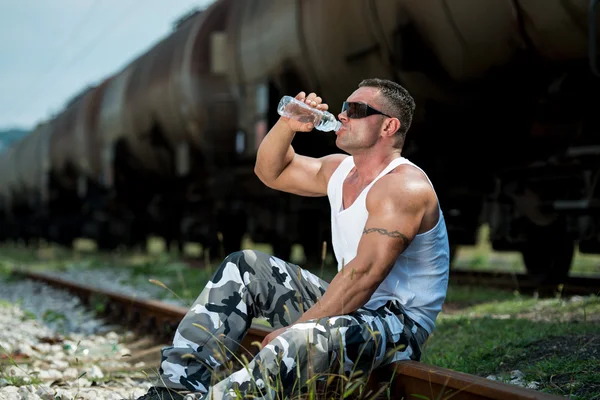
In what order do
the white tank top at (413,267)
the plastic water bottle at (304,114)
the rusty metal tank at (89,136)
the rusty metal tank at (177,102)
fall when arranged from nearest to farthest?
the white tank top at (413,267) → the plastic water bottle at (304,114) → the rusty metal tank at (177,102) → the rusty metal tank at (89,136)

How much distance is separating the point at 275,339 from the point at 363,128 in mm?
885

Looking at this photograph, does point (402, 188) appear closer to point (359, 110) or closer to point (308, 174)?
point (359, 110)

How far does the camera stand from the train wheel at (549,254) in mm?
6484

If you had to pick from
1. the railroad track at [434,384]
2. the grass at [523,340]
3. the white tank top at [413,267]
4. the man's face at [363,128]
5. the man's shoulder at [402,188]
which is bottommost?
the grass at [523,340]

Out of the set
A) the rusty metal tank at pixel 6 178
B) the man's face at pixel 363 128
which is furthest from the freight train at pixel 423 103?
the rusty metal tank at pixel 6 178

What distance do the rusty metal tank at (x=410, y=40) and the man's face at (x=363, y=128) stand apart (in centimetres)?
253

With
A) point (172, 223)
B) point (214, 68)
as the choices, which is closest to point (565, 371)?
point (214, 68)

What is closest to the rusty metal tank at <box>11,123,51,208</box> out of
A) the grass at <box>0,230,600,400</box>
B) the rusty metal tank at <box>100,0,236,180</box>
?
the rusty metal tank at <box>100,0,236,180</box>

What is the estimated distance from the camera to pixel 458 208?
7.33 m

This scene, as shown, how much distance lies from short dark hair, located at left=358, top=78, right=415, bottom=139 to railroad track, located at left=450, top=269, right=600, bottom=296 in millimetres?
3057

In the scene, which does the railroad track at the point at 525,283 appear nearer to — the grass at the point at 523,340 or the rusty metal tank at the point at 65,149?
the grass at the point at 523,340

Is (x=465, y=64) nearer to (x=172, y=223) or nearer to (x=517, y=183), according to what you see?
(x=517, y=183)

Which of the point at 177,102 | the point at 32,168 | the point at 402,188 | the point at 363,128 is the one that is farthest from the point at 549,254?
the point at 32,168

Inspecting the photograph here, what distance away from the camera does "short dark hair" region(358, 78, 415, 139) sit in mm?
2869
